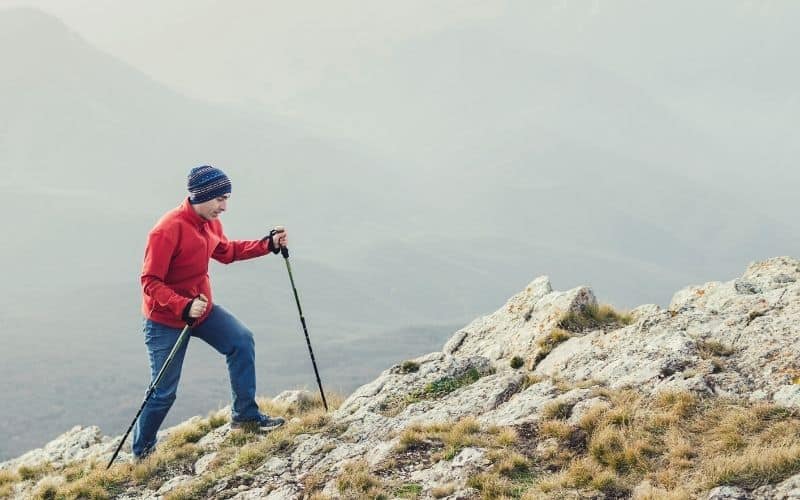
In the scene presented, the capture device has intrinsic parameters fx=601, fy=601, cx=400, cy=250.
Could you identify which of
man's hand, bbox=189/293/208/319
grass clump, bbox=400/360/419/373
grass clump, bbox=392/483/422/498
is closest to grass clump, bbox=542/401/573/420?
grass clump, bbox=392/483/422/498

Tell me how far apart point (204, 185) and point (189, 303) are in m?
1.97

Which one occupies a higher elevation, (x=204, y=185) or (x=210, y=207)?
(x=204, y=185)

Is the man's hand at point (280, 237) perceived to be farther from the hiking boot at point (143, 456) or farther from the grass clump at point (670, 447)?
the grass clump at point (670, 447)

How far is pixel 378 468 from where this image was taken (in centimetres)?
830

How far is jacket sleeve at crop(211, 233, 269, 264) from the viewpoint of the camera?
11.3 m

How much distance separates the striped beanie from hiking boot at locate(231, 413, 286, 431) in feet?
13.7

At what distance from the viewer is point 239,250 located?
11.4m

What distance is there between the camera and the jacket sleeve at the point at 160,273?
9.45 m

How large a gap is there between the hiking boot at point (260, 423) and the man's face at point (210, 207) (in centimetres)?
386

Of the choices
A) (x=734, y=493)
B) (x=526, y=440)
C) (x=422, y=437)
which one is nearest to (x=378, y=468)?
(x=422, y=437)

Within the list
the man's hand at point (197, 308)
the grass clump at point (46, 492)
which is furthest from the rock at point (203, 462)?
the man's hand at point (197, 308)

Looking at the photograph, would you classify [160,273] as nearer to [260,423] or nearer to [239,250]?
[239,250]

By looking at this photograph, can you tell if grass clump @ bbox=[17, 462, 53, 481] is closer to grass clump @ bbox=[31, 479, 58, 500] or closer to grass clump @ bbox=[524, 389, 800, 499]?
grass clump @ bbox=[31, 479, 58, 500]

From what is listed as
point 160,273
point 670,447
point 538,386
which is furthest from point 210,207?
point 670,447
